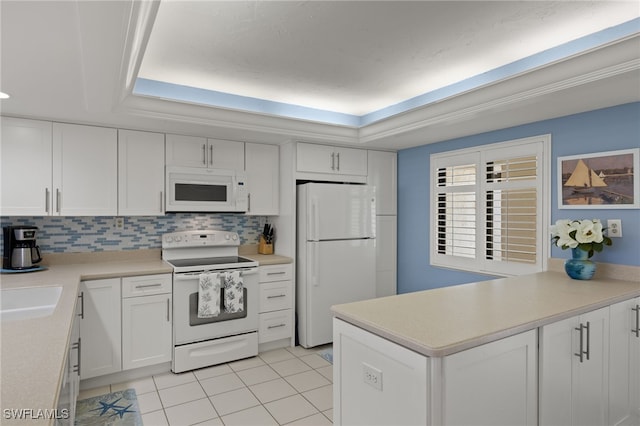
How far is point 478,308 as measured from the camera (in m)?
1.80

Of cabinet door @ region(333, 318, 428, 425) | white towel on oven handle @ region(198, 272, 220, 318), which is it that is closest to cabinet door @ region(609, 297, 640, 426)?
cabinet door @ region(333, 318, 428, 425)

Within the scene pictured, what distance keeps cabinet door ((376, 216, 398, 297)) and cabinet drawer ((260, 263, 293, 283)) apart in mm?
1068

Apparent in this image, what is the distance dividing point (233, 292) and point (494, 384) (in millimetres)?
2381

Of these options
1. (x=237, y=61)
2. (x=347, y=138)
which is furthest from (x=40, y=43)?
(x=347, y=138)

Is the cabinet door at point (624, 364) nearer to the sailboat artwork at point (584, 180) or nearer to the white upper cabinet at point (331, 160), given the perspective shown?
the sailboat artwork at point (584, 180)

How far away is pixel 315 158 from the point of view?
12.8 feet

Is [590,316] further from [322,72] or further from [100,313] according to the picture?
[100,313]

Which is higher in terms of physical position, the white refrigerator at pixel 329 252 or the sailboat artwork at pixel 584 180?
the sailboat artwork at pixel 584 180

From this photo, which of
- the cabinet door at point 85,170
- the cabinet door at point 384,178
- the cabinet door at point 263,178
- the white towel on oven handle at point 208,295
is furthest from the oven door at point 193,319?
the cabinet door at point 384,178

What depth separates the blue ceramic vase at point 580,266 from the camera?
251 centimetres

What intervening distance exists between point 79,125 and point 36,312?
5.15 ft

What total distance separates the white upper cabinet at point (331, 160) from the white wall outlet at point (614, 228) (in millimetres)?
2234

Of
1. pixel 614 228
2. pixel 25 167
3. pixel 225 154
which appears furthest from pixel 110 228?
pixel 614 228

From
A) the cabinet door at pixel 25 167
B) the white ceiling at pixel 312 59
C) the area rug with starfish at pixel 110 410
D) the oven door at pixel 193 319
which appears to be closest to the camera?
the white ceiling at pixel 312 59
